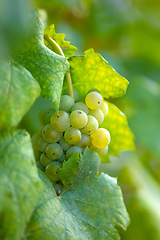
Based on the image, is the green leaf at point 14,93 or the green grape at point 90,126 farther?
the green grape at point 90,126

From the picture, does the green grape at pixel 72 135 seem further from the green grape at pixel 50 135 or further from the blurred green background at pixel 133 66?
the blurred green background at pixel 133 66

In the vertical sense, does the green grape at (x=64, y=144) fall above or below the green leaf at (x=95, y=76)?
below

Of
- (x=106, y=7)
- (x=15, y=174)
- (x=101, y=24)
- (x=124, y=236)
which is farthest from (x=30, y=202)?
(x=106, y=7)

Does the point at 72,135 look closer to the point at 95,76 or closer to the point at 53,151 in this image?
the point at 53,151

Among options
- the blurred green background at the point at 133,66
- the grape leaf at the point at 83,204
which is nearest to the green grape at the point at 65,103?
the grape leaf at the point at 83,204

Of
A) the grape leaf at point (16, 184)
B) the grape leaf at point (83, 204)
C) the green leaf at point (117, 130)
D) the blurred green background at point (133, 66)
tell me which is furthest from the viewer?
the blurred green background at point (133, 66)
